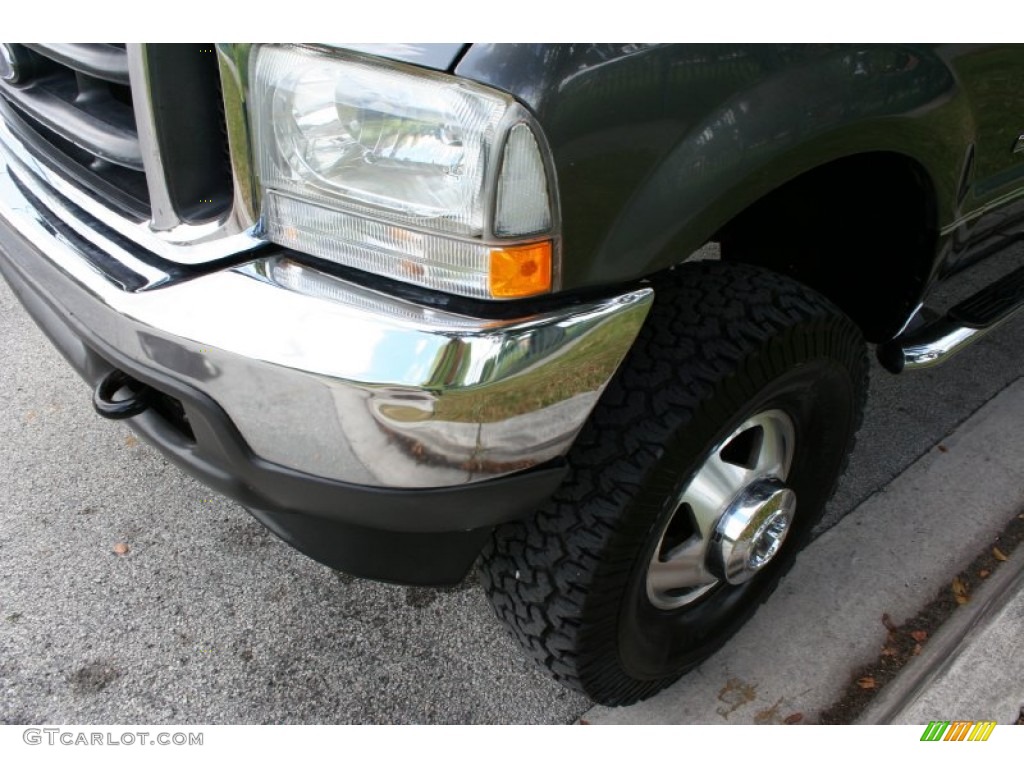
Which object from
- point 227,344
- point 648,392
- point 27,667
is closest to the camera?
point 227,344

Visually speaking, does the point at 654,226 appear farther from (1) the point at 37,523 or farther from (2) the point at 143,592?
(1) the point at 37,523

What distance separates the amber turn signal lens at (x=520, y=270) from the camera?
1.24m

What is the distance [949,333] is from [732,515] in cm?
85

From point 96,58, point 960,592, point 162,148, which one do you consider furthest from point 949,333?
point 96,58

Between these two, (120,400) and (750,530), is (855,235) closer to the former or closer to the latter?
(750,530)

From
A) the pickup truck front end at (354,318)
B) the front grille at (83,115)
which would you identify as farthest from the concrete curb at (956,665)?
the front grille at (83,115)

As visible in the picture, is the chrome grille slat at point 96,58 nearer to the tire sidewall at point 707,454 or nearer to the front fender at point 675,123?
the front fender at point 675,123

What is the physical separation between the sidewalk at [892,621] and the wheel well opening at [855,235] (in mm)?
605

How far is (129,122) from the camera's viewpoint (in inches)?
63.7

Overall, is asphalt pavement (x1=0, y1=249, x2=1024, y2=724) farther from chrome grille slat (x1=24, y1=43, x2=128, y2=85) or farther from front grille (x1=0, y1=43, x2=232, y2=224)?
chrome grille slat (x1=24, y1=43, x2=128, y2=85)

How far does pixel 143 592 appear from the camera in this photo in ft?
7.13

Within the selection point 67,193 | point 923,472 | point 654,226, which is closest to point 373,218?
point 654,226

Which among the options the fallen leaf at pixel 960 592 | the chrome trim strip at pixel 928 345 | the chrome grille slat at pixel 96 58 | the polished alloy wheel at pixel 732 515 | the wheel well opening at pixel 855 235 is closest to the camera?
the chrome grille slat at pixel 96 58
